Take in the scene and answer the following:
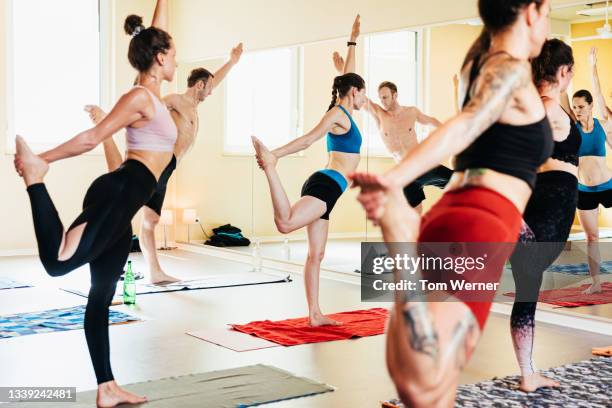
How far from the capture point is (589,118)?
15.8 ft

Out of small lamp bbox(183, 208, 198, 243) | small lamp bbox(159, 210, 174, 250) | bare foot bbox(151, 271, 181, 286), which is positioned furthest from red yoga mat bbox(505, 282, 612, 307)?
small lamp bbox(159, 210, 174, 250)

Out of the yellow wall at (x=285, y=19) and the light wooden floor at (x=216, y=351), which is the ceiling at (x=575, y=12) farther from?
the light wooden floor at (x=216, y=351)

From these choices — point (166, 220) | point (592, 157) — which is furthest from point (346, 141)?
point (166, 220)

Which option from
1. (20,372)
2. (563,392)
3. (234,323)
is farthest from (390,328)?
(234,323)

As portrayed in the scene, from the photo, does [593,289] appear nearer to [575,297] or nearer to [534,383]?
[575,297]

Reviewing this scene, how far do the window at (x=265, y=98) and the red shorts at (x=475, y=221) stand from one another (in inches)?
226

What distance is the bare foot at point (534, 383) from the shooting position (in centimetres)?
344

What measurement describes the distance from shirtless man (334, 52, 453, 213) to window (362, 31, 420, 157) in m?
0.06

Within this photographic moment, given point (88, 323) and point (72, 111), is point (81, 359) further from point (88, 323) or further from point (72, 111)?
point (72, 111)

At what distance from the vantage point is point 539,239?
336 centimetres

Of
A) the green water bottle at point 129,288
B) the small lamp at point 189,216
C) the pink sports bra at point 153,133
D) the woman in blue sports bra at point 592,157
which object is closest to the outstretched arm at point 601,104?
the woman in blue sports bra at point 592,157

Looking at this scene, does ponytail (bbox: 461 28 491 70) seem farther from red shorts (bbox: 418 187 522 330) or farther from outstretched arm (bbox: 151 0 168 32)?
outstretched arm (bbox: 151 0 168 32)

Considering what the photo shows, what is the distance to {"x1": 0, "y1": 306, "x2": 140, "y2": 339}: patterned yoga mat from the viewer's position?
4586mm

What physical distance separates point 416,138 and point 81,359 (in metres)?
3.18
